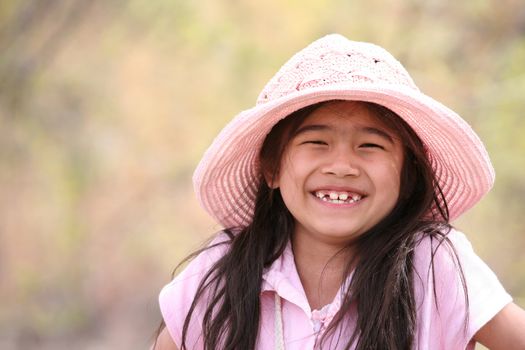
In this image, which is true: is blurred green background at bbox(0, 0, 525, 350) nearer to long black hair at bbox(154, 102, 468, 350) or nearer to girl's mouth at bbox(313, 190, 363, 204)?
long black hair at bbox(154, 102, 468, 350)

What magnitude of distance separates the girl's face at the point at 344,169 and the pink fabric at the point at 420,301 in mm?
140

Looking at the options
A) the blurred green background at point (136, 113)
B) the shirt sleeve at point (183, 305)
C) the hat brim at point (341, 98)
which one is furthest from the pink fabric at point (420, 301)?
the blurred green background at point (136, 113)

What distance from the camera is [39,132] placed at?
18.6 feet

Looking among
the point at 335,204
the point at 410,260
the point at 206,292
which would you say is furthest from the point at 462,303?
the point at 206,292

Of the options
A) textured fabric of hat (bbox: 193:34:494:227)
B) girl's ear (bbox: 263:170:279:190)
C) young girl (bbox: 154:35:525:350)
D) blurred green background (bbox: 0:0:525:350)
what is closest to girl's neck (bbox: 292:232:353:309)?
young girl (bbox: 154:35:525:350)

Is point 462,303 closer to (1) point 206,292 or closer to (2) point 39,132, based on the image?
(1) point 206,292

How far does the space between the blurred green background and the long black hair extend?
9.22 ft

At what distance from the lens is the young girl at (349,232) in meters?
2.03

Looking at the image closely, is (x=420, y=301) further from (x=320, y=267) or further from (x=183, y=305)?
(x=183, y=305)

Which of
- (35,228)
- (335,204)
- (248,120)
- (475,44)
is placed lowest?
(35,228)

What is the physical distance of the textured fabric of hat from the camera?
6.64ft

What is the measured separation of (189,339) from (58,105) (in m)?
3.66

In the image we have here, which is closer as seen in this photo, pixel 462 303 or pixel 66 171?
pixel 462 303

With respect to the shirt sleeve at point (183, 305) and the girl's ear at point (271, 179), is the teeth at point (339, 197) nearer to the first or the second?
the girl's ear at point (271, 179)
